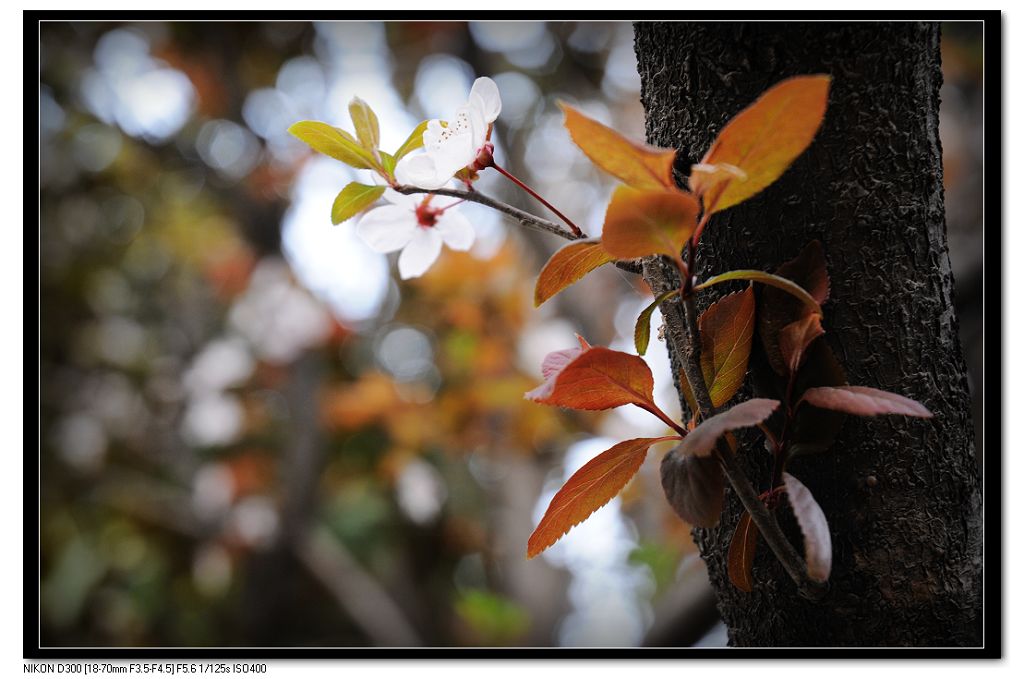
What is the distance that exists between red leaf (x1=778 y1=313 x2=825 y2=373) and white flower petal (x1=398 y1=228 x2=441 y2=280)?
180mm

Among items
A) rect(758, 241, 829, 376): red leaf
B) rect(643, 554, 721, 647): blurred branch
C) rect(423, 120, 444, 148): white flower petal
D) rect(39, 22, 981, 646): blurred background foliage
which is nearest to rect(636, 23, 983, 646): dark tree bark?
rect(758, 241, 829, 376): red leaf

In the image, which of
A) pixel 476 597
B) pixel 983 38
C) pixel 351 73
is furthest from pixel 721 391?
pixel 351 73

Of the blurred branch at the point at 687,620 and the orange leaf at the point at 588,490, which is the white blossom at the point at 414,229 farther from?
the blurred branch at the point at 687,620

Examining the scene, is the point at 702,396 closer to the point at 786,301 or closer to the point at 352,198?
the point at 786,301

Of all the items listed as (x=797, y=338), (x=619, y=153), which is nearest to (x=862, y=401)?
(x=797, y=338)

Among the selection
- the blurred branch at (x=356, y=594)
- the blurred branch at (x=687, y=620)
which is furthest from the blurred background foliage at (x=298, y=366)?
the blurred branch at (x=687, y=620)

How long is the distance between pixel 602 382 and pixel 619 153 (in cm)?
11

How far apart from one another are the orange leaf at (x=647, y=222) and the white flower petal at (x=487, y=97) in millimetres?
93

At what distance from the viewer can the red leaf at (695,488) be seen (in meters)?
0.29

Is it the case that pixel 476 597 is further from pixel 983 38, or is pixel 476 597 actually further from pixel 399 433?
pixel 983 38

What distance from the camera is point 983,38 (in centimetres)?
52

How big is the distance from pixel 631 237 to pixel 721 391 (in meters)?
0.10

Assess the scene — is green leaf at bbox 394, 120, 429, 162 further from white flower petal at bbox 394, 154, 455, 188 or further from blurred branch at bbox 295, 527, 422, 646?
blurred branch at bbox 295, 527, 422, 646

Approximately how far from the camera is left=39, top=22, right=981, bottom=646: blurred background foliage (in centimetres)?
139
